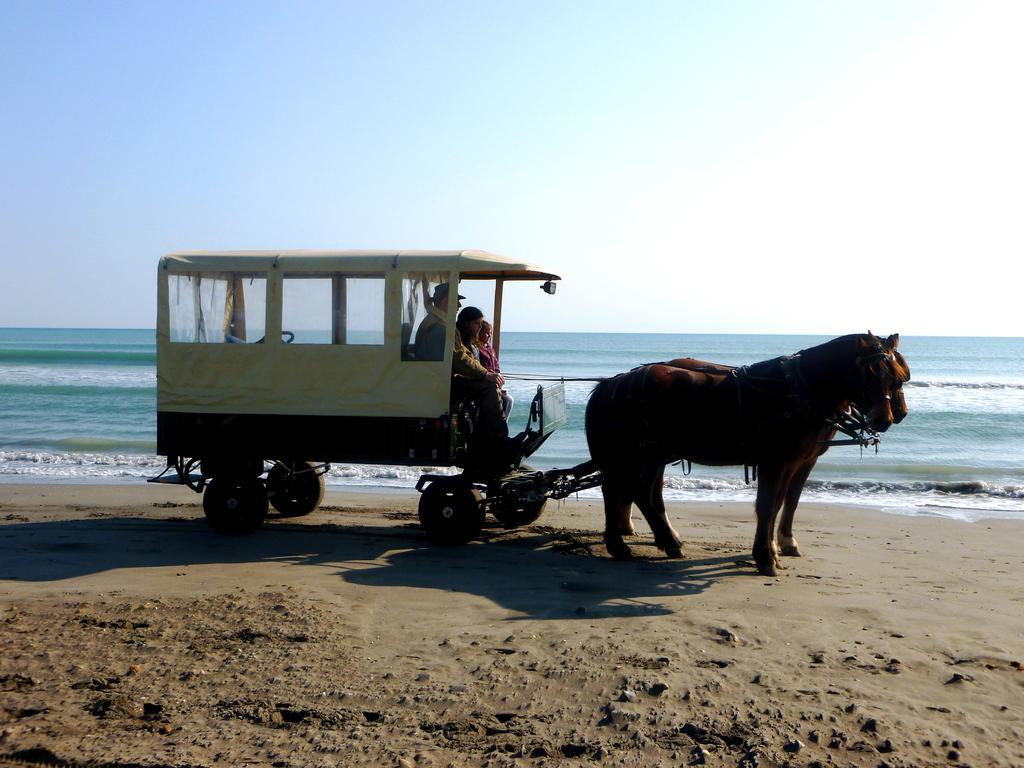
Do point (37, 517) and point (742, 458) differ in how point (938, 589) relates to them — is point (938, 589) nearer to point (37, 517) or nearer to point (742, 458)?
point (742, 458)

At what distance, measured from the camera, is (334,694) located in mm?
4918

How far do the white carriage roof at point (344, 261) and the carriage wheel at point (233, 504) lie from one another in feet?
6.80

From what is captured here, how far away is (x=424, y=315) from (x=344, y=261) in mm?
858

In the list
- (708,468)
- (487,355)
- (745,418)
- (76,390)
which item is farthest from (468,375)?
(76,390)

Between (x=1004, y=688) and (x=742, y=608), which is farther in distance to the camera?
(x=742, y=608)

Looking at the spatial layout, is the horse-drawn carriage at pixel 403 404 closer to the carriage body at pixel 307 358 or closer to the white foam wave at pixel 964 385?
the carriage body at pixel 307 358

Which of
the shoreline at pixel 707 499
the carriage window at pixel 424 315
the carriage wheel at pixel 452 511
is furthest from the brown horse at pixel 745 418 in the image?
the shoreline at pixel 707 499

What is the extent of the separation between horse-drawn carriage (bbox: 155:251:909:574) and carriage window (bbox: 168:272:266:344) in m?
0.01

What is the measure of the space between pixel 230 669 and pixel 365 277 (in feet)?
13.7

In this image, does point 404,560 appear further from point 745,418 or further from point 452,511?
point 745,418

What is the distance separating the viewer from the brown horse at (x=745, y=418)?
7.52 m

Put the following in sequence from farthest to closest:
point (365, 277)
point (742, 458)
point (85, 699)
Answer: point (365, 277)
point (742, 458)
point (85, 699)

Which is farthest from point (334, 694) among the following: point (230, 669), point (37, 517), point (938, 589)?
point (37, 517)

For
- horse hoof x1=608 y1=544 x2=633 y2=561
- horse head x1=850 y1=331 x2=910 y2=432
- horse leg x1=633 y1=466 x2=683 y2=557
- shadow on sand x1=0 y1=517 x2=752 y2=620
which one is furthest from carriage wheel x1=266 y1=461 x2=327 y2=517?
horse head x1=850 y1=331 x2=910 y2=432
